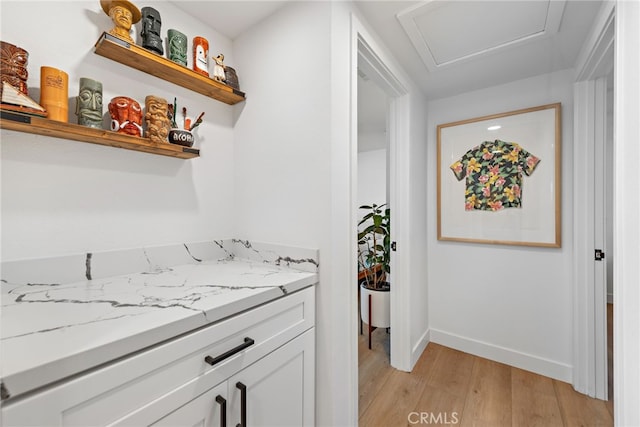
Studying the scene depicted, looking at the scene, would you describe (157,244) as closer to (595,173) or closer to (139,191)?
(139,191)

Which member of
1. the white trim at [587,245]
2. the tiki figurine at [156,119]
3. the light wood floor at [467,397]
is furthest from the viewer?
the white trim at [587,245]

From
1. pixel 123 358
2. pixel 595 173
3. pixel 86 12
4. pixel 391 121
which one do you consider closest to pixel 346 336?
pixel 123 358

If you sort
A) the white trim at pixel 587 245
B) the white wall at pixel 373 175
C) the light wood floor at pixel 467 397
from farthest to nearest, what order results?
1. the white wall at pixel 373 175
2. the white trim at pixel 587 245
3. the light wood floor at pixel 467 397

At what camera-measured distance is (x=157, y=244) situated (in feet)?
4.07

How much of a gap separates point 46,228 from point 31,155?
Result: 0.26 metres

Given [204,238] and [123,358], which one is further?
[204,238]

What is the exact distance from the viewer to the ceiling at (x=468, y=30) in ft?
4.21

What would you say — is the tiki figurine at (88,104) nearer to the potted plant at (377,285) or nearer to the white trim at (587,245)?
the potted plant at (377,285)

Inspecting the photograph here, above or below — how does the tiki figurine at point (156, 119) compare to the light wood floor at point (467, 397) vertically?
above

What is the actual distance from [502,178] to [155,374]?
2.36 m

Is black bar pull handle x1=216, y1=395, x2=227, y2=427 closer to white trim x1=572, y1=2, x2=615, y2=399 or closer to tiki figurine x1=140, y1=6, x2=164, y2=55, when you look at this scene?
tiki figurine x1=140, y1=6, x2=164, y2=55

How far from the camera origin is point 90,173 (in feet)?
3.48

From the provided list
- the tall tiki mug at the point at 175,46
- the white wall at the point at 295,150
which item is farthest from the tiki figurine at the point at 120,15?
the white wall at the point at 295,150

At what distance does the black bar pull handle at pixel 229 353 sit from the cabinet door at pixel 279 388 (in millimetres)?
88
